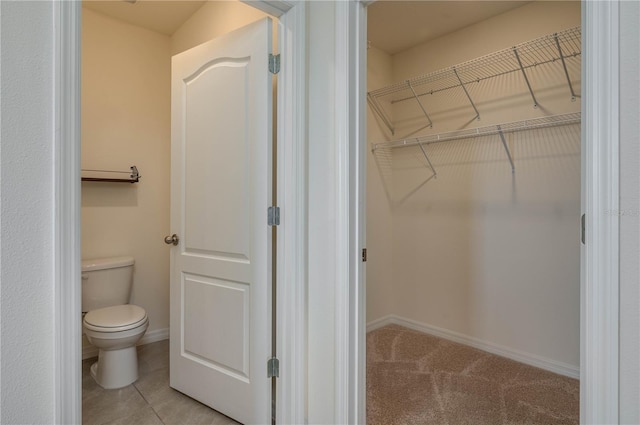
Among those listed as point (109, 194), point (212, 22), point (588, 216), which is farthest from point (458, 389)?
point (212, 22)

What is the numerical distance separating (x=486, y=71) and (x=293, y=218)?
2.08 metres

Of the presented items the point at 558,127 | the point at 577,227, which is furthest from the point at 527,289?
the point at 558,127

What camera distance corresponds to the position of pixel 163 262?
119 inches

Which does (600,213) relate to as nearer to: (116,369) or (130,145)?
(116,369)

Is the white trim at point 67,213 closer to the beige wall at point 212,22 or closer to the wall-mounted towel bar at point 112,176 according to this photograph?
the beige wall at point 212,22

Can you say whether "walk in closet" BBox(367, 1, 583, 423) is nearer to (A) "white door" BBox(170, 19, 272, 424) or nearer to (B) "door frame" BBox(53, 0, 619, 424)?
(A) "white door" BBox(170, 19, 272, 424)

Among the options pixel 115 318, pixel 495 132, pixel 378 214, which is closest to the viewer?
pixel 115 318

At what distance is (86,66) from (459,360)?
3.42 m

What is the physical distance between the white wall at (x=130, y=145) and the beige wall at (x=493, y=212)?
181 cm

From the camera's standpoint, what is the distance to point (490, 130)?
2723 millimetres

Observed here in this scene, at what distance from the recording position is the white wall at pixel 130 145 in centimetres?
262

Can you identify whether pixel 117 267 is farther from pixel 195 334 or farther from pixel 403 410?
pixel 403 410

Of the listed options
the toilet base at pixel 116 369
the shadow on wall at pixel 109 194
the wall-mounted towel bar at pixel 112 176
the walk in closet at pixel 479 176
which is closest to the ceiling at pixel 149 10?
the wall-mounted towel bar at pixel 112 176

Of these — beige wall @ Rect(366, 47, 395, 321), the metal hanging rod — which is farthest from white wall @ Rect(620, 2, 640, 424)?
beige wall @ Rect(366, 47, 395, 321)
